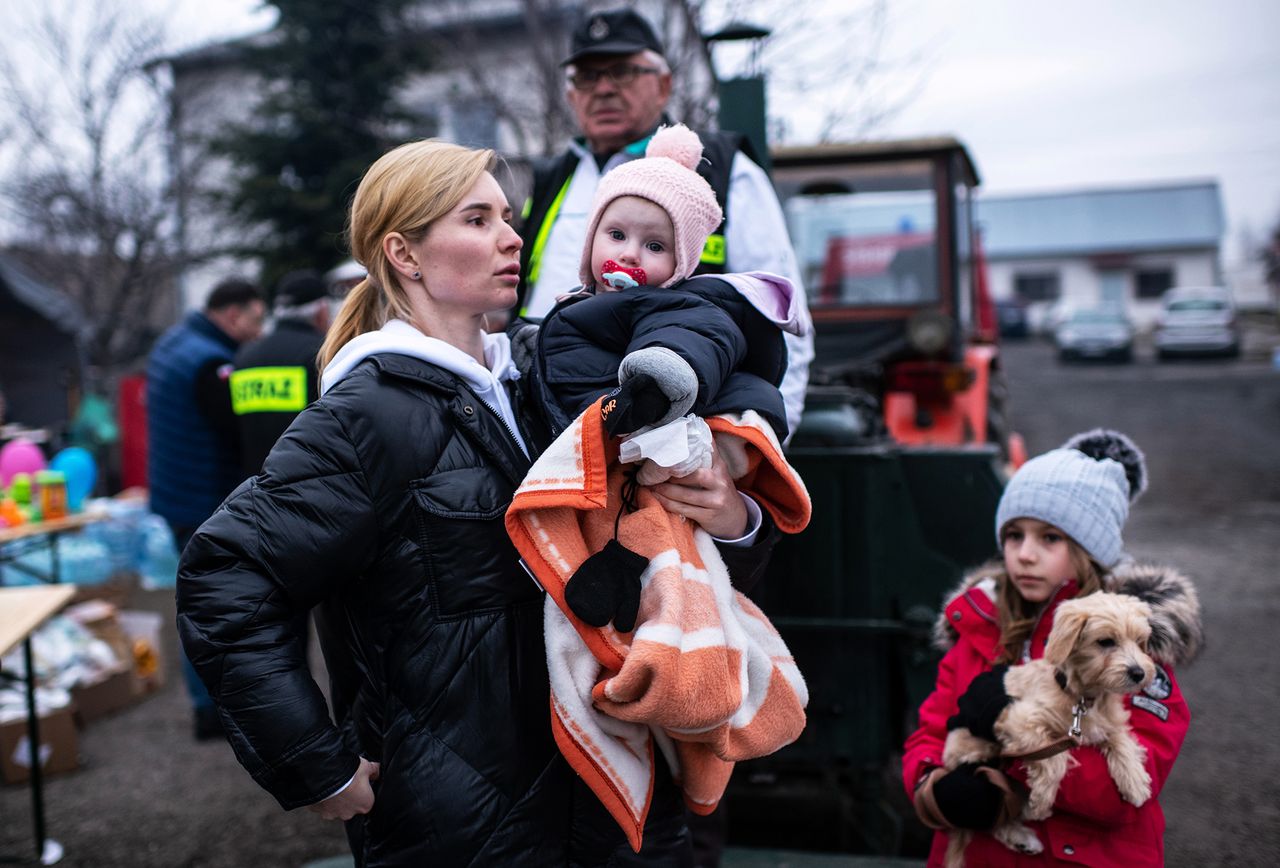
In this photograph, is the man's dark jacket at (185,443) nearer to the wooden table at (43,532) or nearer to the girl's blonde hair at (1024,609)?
the wooden table at (43,532)

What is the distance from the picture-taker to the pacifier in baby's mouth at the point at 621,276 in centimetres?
184

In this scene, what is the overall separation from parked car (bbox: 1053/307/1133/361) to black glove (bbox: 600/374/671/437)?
26496 mm

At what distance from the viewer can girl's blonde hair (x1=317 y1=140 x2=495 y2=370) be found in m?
1.85

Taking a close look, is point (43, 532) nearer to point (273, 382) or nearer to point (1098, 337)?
point (273, 382)

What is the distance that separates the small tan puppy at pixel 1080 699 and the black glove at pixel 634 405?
3.29 ft

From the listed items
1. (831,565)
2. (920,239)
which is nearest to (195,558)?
(831,565)

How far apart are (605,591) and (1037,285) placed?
149 feet

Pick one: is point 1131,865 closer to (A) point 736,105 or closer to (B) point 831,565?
(B) point 831,565

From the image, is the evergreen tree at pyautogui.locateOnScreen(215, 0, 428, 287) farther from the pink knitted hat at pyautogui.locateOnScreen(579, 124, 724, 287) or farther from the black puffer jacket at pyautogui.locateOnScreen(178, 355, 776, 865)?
the black puffer jacket at pyautogui.locateOnScreen(178, 355, 776, 865)

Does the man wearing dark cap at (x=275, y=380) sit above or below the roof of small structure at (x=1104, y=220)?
below

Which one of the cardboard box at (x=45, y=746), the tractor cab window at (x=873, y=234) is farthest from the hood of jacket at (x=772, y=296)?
the cardboard box at (x=45, y=746)

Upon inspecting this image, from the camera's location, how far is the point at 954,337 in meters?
5.69

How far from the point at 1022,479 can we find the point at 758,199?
1.03 metres

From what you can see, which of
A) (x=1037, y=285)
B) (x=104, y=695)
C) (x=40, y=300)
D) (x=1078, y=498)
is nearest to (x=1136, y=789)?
(x=1078, y=498)
